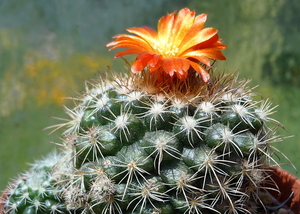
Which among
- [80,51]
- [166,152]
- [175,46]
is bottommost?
[166,152]

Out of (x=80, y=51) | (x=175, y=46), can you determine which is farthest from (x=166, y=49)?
(x=80, y=51)

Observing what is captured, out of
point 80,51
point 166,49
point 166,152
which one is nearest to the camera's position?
point 166,152

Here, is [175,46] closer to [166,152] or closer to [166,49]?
[166,49]

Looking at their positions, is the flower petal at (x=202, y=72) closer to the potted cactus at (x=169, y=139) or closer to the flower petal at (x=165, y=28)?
the potted cactus at (x=169, y=139)

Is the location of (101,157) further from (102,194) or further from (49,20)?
(49,20)

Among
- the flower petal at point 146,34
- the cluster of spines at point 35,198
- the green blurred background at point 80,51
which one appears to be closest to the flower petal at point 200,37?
the flower petal at point 146,34

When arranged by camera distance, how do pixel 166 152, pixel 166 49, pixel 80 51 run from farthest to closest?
1. pixel 80 51
2. pixel 166 49
3. pixel 166 152

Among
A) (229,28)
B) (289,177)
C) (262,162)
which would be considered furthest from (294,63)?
(262,162)
